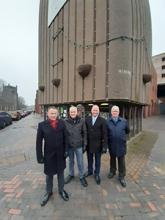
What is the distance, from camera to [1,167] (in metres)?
7.00

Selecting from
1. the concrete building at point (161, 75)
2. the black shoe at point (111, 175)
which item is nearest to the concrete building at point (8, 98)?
the concrete building at point (161, 75)

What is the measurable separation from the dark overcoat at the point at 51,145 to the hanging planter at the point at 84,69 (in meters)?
7.68

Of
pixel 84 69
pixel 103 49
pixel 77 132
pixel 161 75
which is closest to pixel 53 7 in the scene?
pixel 84 69

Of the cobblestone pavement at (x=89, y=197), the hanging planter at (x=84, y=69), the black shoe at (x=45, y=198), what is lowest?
the cobblestone pavement at (x=89, y=197)

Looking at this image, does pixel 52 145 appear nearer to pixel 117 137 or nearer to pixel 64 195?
pixel 64 195

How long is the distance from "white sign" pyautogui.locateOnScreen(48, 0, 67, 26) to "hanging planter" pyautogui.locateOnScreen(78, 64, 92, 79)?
5.99 metres

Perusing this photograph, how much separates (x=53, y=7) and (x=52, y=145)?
16.3m

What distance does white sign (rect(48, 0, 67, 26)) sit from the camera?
1651 centimetres

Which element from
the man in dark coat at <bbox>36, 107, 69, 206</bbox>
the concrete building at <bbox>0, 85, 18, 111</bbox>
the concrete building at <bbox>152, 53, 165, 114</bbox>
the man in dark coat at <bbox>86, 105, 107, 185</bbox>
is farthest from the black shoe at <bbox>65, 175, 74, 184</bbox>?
the concrete building at <bbox>0, 85, 18, 111</bbox>

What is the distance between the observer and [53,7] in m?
18.3

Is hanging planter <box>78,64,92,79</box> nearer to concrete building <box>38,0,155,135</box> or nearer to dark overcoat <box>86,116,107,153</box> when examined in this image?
concrete building <box>38,0,155,135</box>

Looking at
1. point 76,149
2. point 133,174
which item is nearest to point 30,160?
point 76,149

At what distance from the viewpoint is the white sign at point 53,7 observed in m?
16.5

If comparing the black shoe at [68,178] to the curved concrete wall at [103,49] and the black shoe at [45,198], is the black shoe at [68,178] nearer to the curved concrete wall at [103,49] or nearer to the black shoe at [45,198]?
the black shoe at [45,198]
